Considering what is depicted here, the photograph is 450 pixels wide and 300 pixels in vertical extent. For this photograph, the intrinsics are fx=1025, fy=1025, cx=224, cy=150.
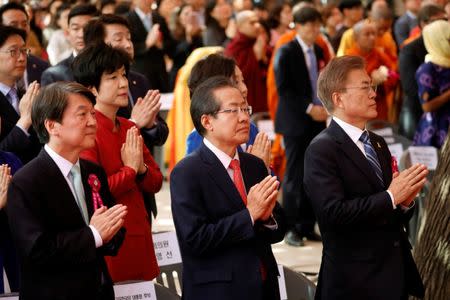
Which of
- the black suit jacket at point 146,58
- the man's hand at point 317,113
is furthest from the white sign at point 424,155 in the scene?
the black suit jacket at point 146,58

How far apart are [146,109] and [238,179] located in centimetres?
128

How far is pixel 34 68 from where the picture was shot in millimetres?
6488

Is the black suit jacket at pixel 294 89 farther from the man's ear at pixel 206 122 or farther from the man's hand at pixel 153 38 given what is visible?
the man's ear at pixel 206 122

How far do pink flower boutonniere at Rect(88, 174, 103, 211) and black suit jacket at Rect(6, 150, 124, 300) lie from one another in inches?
4.8

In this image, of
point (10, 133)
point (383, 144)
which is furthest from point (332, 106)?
point (10, 133)

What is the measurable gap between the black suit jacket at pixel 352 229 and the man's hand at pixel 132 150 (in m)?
0.86

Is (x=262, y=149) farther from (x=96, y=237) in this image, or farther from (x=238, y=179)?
(x=96, y=237)

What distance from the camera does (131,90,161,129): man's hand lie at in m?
5.36

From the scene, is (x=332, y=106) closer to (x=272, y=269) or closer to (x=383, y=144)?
(x=383, y=144)

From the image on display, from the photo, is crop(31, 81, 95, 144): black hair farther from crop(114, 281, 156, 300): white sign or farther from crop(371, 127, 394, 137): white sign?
crop(371, 127, 394, 137): white sign

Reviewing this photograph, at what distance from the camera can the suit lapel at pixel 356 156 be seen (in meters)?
4.41

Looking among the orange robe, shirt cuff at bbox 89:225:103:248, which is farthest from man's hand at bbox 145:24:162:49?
shirt cuff at bbox 89:225:103:248

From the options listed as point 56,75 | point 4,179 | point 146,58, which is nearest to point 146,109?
point 56,75

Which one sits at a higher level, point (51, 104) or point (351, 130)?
point (51, 104)
